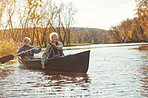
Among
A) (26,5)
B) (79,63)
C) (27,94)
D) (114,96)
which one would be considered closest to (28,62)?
(79,63)

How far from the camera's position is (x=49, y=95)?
15.8ft

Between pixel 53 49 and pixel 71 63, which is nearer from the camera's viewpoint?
pixel 71 63

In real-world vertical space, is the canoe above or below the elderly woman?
below

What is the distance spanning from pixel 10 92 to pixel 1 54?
338 inches

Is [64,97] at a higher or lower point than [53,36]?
lower

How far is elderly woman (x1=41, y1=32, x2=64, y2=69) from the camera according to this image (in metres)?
8.09

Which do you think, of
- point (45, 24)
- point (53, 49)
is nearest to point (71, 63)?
point (53, 49)

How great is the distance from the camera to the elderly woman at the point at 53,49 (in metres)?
8.09

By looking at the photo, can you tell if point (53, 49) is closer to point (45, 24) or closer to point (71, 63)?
point (71, 63)

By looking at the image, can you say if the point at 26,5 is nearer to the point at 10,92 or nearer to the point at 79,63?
the point at 79,63

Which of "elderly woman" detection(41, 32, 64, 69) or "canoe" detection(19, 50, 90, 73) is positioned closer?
"canoe" detection(19, 50, 90, 73)

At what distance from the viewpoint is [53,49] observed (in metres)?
8.38

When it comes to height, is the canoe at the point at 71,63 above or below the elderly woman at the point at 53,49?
below

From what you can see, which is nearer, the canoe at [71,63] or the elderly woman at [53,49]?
the canoe at [71,63]
